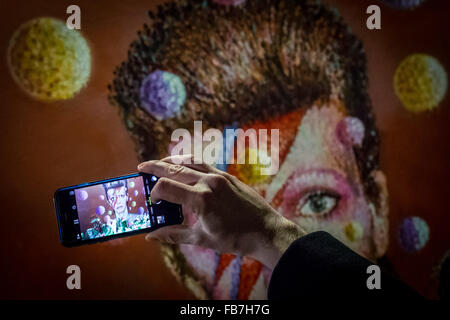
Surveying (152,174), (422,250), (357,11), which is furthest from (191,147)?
(422,250)

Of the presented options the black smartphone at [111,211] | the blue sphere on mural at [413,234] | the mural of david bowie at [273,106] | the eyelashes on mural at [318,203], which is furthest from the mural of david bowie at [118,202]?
the blue sphere on mural at [413,234]

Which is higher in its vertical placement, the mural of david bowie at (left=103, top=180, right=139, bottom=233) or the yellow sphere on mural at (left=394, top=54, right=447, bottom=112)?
the yellow sphere on mural at (left=394, top=54, right=447, bottom=112)

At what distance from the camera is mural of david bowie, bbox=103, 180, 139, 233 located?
0.83m

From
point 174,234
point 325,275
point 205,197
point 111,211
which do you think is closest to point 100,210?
point 111,211

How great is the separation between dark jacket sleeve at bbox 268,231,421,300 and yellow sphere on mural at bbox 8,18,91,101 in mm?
783

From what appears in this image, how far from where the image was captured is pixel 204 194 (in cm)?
65

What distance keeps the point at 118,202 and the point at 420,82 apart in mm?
1084

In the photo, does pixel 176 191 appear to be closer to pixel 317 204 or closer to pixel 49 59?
pixel 49 59

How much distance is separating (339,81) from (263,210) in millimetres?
735

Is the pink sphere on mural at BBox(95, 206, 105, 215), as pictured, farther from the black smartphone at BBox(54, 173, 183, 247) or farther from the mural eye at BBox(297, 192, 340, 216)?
the mural eye at BBox(297, 192, 340, 216)

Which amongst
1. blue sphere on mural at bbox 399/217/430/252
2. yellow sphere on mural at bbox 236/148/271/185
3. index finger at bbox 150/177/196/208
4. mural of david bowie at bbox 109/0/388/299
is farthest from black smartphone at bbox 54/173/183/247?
blue sphere on mural at bbox 399/217/430/252

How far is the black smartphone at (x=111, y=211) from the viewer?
821 millimetres

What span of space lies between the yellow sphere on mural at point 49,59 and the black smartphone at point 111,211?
1.11ft

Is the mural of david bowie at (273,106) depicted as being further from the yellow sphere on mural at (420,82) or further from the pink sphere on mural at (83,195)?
the pink sphere on mural at (83,195)
